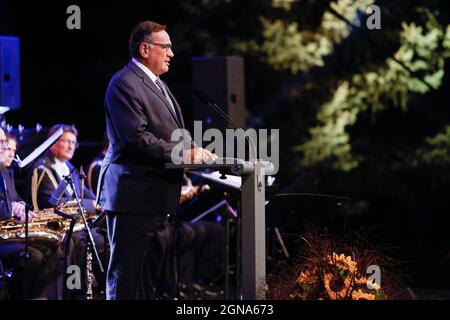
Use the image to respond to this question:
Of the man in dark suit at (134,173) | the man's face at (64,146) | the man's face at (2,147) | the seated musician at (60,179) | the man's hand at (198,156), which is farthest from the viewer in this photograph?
the man's face at (64,146)

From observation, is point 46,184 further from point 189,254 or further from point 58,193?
point 189,254

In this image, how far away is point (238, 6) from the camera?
14172 mm

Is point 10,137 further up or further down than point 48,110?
further down

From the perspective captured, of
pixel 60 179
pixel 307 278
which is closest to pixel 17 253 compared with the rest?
pixel 60 179

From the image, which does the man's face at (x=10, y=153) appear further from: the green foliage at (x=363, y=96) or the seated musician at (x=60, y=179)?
the green foliage at (x=363, y=96)

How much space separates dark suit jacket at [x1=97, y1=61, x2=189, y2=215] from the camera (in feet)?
17.5

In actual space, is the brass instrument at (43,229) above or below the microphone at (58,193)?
below

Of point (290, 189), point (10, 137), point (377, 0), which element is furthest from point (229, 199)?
point (377, 0)

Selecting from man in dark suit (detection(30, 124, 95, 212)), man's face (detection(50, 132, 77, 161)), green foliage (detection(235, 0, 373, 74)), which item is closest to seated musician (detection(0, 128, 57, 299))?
man in dark suit (detection(30, 124, 95, 212))

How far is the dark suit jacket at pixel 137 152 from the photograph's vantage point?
5.34 m

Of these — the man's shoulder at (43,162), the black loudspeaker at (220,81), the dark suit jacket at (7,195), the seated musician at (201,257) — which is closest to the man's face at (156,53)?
the dark suit jacket at (7,195)

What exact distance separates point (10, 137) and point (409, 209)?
8636 mm

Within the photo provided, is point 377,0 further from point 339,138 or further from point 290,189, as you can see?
point 290,189
